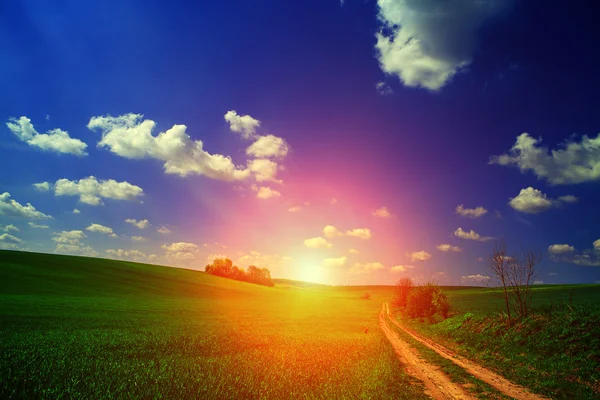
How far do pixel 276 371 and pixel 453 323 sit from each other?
2732cm

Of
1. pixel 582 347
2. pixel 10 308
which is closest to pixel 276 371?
pixel 582 347

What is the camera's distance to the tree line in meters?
147

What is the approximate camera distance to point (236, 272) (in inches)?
5915

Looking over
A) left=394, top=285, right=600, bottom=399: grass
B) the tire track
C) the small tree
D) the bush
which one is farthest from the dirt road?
the small tree

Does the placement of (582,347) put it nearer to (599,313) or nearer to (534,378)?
(599,313)

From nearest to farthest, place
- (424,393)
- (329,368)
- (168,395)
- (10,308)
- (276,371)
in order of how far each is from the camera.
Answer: (168,395) < (424,393) < (276,371) < (329,368) < (10,308)

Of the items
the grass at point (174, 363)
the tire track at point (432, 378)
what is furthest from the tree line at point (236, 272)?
the tire track at point (432, 378)

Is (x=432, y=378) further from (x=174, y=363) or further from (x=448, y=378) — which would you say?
(x=174, y=363)

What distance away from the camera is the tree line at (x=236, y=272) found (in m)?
147

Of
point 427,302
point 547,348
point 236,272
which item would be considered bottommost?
point 236,272

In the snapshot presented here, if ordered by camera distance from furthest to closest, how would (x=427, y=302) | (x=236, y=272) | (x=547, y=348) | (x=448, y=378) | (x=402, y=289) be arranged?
(x=236, y=272)
(x=402, y=289)
(x=427, y=302)
(x=547, y=348)
(x=448, y=378)

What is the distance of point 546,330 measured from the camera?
69.3 ft

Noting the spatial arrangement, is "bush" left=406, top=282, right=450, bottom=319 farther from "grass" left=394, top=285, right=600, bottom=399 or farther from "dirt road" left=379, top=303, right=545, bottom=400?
"dirt road" left=379, top=303, right=545, bottom=400

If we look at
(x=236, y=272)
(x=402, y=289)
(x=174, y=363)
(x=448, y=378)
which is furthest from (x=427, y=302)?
(x=236, y=272)
